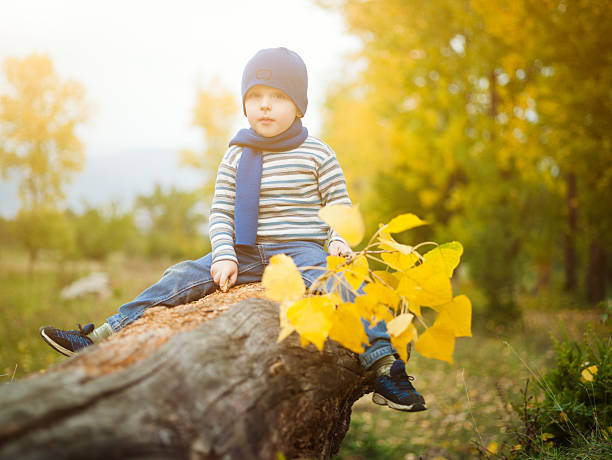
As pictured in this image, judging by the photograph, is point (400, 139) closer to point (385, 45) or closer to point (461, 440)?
point (385, 45)

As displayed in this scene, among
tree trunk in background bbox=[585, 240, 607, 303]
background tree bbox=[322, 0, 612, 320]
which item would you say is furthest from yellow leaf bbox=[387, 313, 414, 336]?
tree trunk in background bbox=[585, 240, 607, 303]

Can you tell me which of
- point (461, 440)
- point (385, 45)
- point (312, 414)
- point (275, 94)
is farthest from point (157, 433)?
point (385, 45)

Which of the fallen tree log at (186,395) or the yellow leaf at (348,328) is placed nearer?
the fallen tree log at (186,395)

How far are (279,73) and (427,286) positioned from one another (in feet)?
4.61

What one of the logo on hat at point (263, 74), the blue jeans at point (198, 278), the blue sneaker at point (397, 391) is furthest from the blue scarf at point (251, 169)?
the blue sneaker at point (397, 391)

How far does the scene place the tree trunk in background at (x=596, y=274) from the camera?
8977 millimetres

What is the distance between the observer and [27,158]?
15.2 metres

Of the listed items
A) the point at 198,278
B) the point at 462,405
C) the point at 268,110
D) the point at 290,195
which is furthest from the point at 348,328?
the point at 462,405

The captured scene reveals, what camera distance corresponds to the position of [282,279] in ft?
3.64

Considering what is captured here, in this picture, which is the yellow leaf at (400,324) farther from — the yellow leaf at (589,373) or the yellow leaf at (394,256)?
the yellow leaf at (589,373)

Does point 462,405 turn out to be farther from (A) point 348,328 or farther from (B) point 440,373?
(A) point 348,328

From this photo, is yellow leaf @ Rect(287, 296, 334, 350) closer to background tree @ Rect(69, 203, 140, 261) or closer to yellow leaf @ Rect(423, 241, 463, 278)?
yellow leaf @ Rect(423, 241, 463, 278)

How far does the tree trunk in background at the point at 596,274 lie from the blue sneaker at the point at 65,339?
1012cm

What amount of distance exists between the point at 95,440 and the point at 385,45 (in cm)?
906
